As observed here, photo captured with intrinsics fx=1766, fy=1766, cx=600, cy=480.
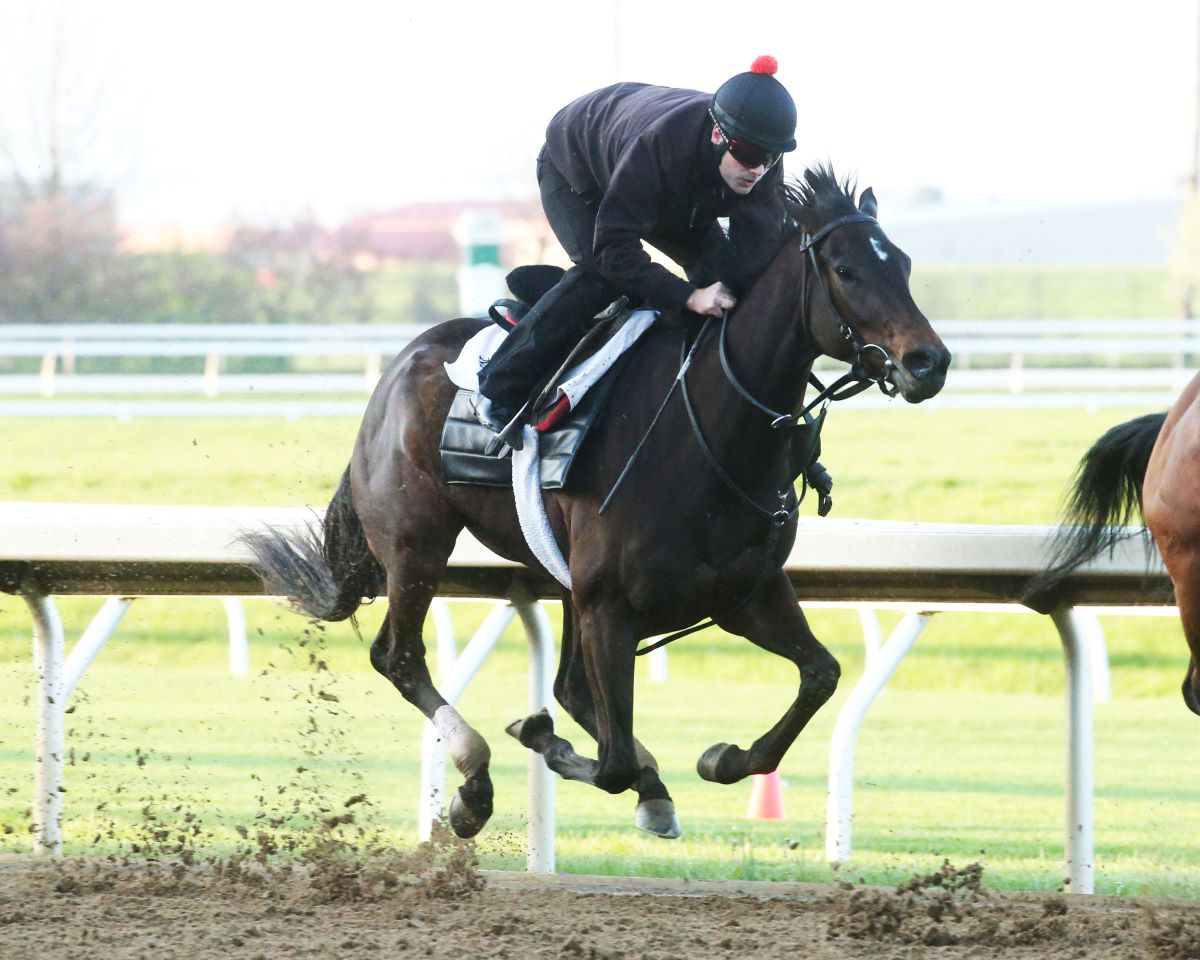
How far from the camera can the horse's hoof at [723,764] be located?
4.35 m

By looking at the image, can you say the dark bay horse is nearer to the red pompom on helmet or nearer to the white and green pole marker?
the red pompom on helmet

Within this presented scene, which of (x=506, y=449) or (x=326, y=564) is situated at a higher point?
(x=506, y=449)

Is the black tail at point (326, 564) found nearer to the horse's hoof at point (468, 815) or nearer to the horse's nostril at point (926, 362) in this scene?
the horse's hoof at point (468, 815)

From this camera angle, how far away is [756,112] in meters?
3.92

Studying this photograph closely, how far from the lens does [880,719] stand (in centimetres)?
888

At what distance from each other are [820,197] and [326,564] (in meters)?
1.98

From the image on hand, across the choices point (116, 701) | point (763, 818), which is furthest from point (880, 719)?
point (116, 701)

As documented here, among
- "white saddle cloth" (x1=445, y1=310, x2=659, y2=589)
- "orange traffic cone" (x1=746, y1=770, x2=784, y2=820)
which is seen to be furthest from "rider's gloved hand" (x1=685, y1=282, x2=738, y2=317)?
"orange traffic cone" (x1=746, y1=770, x2=784, y2=820)

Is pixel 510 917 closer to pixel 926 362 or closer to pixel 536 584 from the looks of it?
pixel 536 584

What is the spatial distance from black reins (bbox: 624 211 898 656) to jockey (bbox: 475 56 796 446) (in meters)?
0.16

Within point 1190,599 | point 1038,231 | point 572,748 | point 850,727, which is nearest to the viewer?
point 572,748

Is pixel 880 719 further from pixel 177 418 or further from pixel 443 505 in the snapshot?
pixel 177 418

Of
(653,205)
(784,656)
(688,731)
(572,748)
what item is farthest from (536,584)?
(688,731)

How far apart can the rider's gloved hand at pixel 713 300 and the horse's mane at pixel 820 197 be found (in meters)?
0.24
